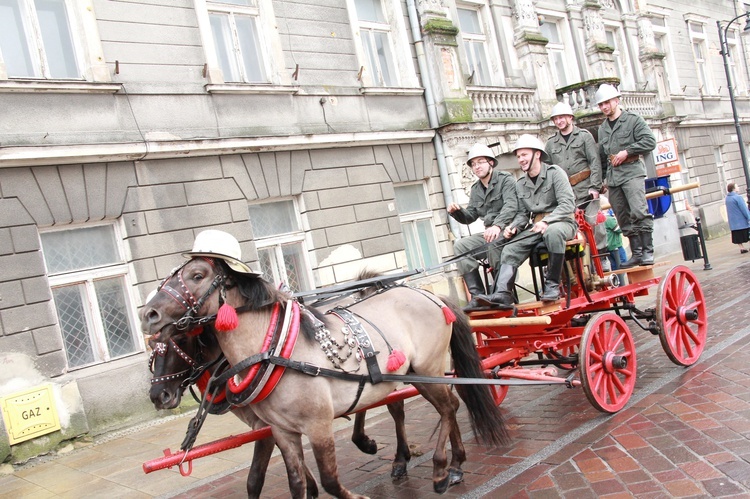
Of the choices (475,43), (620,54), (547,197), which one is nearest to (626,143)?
(547,197)

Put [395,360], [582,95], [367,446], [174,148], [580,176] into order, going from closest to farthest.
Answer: [395,360]
[367,446]
[580,176]
[174,148]
[582,95]

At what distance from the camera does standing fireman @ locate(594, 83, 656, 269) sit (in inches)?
256

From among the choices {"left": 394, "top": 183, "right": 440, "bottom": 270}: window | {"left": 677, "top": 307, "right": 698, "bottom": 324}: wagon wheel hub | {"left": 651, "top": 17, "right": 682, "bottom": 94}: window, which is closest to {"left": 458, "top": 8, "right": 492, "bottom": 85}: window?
{"left": 394, "top": 183, "right": 440, "bottom": 270}: window

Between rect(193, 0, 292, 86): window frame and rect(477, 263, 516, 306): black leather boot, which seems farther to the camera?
rect(193, 0, 292, 86): window frame

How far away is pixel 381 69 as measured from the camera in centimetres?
1262

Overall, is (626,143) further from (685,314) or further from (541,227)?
(541,227)

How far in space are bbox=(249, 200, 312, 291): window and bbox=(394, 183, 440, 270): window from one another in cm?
250

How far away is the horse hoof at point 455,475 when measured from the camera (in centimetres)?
442

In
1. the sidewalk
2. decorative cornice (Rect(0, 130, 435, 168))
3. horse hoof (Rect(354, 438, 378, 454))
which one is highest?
decorative cornice (Rect(0, 130, 435, 168))

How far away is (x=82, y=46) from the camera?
852 cm

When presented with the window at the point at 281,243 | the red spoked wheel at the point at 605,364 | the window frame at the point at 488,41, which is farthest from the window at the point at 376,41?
the red spoked wheel at the point at 605,364

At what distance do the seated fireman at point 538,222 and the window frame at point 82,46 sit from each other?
5.86 m

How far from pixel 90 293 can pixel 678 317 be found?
705 cm

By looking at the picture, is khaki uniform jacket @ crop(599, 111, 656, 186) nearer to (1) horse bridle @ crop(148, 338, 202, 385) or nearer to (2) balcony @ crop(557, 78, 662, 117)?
(1) horse bridle @ crop(148, 338, 202, 385)
